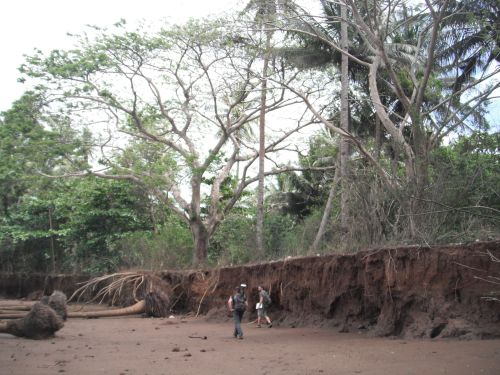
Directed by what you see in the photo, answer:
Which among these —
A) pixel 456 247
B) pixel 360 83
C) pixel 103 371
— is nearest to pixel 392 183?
pixel 456 247

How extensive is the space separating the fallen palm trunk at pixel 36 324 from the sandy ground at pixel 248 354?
26 centimetres

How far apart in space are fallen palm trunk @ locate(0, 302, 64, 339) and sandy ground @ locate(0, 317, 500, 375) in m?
0.26

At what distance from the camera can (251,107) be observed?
27359 mm

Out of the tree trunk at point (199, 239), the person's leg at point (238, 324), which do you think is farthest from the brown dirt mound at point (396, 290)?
the tree trunk at point (199, 239)

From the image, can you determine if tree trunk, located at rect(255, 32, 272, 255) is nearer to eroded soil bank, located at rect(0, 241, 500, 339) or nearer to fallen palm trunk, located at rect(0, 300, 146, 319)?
eroded soil bank, located at rect(0, 241, 500, 339)

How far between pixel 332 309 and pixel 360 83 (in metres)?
14.3

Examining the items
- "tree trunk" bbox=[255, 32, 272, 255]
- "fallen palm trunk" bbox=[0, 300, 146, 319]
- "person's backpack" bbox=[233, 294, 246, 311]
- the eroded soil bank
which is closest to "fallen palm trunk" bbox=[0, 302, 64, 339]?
"person's backpack" bbox=[233, 294, 246, 311]

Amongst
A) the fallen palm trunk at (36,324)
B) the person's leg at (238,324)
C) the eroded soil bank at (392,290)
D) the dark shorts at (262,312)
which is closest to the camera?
Answer: the eroded soil bank at (392,290)

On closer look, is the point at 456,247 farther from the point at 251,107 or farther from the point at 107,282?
the point at 107,282

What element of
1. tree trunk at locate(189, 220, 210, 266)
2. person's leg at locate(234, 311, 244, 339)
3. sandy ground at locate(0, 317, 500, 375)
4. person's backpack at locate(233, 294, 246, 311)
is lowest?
sandy ground at locate(0, 317, 500, 375)

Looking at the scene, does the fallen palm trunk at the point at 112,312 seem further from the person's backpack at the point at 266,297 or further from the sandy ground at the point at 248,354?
the person's backpack at the point at 266,297

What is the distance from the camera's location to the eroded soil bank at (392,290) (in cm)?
1151

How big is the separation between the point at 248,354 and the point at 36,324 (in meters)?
5.68

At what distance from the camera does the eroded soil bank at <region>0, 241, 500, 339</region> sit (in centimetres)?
1151
